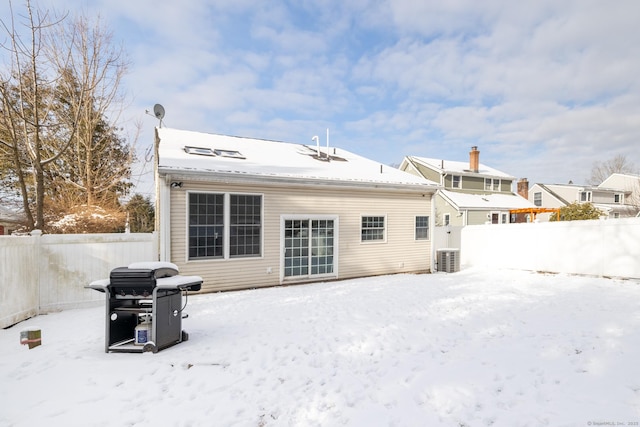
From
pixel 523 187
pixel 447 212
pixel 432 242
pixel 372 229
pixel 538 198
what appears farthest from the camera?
pixel 538 198

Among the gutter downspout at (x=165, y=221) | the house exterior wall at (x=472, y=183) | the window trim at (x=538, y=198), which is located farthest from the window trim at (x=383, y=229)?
the window trim at (x=538, y=198)

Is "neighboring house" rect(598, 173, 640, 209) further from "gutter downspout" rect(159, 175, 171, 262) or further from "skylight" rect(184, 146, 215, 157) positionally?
"gutter downspout" rect(159, 175, 171, 262)

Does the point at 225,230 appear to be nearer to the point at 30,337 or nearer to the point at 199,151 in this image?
the point at 199,151

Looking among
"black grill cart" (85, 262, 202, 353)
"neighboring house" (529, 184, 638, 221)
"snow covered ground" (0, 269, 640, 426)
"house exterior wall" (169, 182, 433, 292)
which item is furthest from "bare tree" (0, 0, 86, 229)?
"neighboring house" (529, 184, 638, 221)

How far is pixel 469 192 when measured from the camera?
81.8ft

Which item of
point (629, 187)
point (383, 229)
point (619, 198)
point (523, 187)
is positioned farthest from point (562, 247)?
point (629, 187)

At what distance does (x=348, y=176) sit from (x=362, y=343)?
6606 mm

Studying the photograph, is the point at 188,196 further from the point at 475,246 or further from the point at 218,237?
the point at 475,246

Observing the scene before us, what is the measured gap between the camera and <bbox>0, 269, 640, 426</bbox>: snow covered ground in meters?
2.99

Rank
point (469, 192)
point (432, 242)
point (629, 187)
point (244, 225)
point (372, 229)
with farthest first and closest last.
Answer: point (629, 187)
point (469, 192)
point (432, 242)
point (372, 229)
point (244, 225)

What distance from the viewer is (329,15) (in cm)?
1027

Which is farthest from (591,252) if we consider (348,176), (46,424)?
(46,424)

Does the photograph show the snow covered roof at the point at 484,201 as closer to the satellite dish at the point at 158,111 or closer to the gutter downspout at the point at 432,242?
the gutter downspout at the point at 432,242

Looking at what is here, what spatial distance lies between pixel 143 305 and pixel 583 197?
37.5 metres
